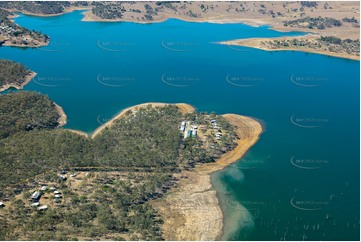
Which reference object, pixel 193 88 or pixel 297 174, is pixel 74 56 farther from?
pixel 297 174

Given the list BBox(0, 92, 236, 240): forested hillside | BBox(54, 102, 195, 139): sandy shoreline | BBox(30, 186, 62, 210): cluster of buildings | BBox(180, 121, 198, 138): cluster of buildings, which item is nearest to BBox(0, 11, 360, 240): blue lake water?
BBox(54, 102, 195, 139): sandy shoreline

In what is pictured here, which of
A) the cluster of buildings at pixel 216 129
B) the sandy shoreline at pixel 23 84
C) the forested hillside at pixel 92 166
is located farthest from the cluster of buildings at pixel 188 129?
the sandy shoreline at pixel 23 84

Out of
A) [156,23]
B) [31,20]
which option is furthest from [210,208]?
[31,20]

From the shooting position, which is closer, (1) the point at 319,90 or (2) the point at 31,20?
(1) the point at 319,90

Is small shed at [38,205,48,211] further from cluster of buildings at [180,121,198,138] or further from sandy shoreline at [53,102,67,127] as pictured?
cluster of buildings at [180,121,198,138]

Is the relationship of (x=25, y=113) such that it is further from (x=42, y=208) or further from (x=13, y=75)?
(x=42, y=208)

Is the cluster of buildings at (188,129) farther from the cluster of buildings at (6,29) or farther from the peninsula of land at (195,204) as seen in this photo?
the cluster of buildings at (6,29)
